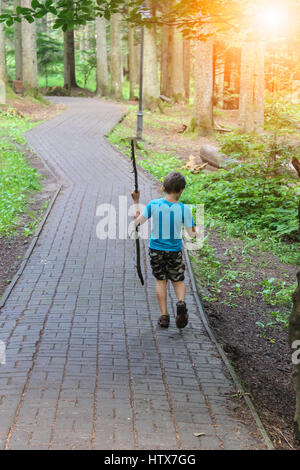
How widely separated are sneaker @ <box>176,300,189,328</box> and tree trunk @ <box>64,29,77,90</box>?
124ft

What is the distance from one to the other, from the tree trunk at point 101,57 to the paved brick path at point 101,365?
2966cm

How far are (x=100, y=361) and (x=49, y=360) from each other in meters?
0.50

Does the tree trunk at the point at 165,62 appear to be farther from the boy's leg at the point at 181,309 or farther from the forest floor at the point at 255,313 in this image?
the boy's leg at the point at 181,309

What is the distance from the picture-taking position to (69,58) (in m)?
41.3

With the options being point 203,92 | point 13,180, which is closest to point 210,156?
point 13,180

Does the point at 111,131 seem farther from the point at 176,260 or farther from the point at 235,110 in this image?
the point at 176,260

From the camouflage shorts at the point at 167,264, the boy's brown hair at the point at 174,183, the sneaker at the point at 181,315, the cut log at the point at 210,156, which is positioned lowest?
the cut log at the point at 210,156

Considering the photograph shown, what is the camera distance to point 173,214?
18.5 feet

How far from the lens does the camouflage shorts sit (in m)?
5.73

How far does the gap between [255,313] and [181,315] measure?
1602 millimetres

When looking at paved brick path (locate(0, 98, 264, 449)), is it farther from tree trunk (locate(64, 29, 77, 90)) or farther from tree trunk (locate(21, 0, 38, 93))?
tree trunk (locate(64, 29, 77, 90))

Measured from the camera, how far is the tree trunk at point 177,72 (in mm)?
32750

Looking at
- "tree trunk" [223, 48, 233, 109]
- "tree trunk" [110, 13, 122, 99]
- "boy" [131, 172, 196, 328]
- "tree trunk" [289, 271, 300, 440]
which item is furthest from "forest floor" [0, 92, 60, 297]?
"tree trunk" [223, 48, 233, 109]

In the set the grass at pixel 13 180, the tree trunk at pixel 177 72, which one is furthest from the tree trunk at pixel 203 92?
the tree trunk at pixel 177 72
